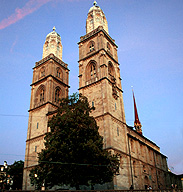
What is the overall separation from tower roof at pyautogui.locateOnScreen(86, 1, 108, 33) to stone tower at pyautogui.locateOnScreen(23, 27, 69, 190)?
1057cm

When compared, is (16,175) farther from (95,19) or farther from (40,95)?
(95,19)

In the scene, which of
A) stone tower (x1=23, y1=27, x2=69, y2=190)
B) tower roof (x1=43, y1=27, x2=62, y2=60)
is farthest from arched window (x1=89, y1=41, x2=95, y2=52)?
tower roof (x1=43, y1=27, x2=62, y2=60)

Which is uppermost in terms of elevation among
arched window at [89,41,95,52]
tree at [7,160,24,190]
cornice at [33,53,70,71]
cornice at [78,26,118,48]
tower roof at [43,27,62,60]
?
tower roof at [43,27,62,60]

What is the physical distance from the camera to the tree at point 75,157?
73.4 feet

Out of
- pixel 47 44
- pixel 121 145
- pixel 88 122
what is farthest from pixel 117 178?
pixel 47 44

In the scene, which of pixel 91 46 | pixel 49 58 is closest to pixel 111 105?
pixel 91 46

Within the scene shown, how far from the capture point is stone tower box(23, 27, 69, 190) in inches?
1574

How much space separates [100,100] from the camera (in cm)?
3531

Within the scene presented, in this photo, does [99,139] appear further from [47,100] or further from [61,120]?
[47,100]

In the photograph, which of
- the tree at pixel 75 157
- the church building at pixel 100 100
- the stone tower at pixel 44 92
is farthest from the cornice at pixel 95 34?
the tree at pixel 75 157

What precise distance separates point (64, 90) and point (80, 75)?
9543mm

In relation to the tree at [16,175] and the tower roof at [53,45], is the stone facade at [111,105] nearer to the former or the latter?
the tower roof at [53,45]

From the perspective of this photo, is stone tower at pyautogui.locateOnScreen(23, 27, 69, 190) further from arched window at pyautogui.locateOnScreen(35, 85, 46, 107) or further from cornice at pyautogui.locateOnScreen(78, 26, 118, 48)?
cornice at pyautogui.locateOnScreen(78, 26, 118, 48)

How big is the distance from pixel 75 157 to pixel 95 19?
110 ft
